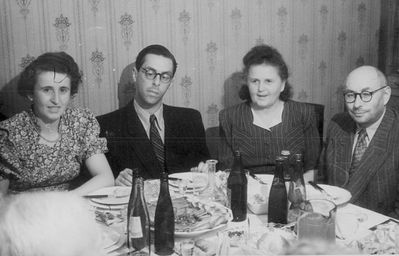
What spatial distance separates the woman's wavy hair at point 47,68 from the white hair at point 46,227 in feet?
4.79

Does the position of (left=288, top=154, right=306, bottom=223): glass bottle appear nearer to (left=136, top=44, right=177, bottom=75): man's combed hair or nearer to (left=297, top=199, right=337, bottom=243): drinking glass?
(left=297, top=199, right=337, bottom=243): drinking glass

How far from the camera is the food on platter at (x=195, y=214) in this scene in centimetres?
132

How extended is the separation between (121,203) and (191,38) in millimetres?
1584

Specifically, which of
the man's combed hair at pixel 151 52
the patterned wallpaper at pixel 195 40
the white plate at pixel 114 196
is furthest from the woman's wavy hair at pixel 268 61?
the white plate at pixel 114 196

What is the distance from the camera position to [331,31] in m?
3.22

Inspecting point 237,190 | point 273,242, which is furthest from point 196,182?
point 273,242

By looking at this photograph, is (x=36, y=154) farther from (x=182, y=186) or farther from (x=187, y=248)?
(x=187, y=248)

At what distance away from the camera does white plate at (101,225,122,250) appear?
4.03 ft

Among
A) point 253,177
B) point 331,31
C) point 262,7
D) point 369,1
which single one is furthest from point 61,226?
point 369,1

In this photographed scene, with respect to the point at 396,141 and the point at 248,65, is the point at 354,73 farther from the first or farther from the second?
the point at 248,65

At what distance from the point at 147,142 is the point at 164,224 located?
119 cm

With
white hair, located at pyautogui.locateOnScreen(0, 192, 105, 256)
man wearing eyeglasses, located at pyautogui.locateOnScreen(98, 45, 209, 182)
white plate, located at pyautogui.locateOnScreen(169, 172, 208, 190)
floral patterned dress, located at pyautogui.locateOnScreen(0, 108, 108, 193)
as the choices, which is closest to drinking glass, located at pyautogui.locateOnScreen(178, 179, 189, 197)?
white plate, located at pyautogui.locateOnScreen(169, 172, 208, 190)

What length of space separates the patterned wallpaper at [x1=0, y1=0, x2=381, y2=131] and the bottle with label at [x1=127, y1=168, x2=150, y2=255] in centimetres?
154

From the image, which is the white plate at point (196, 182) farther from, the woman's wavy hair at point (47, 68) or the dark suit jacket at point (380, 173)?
the woman's wavy hair at point (47, 68)
